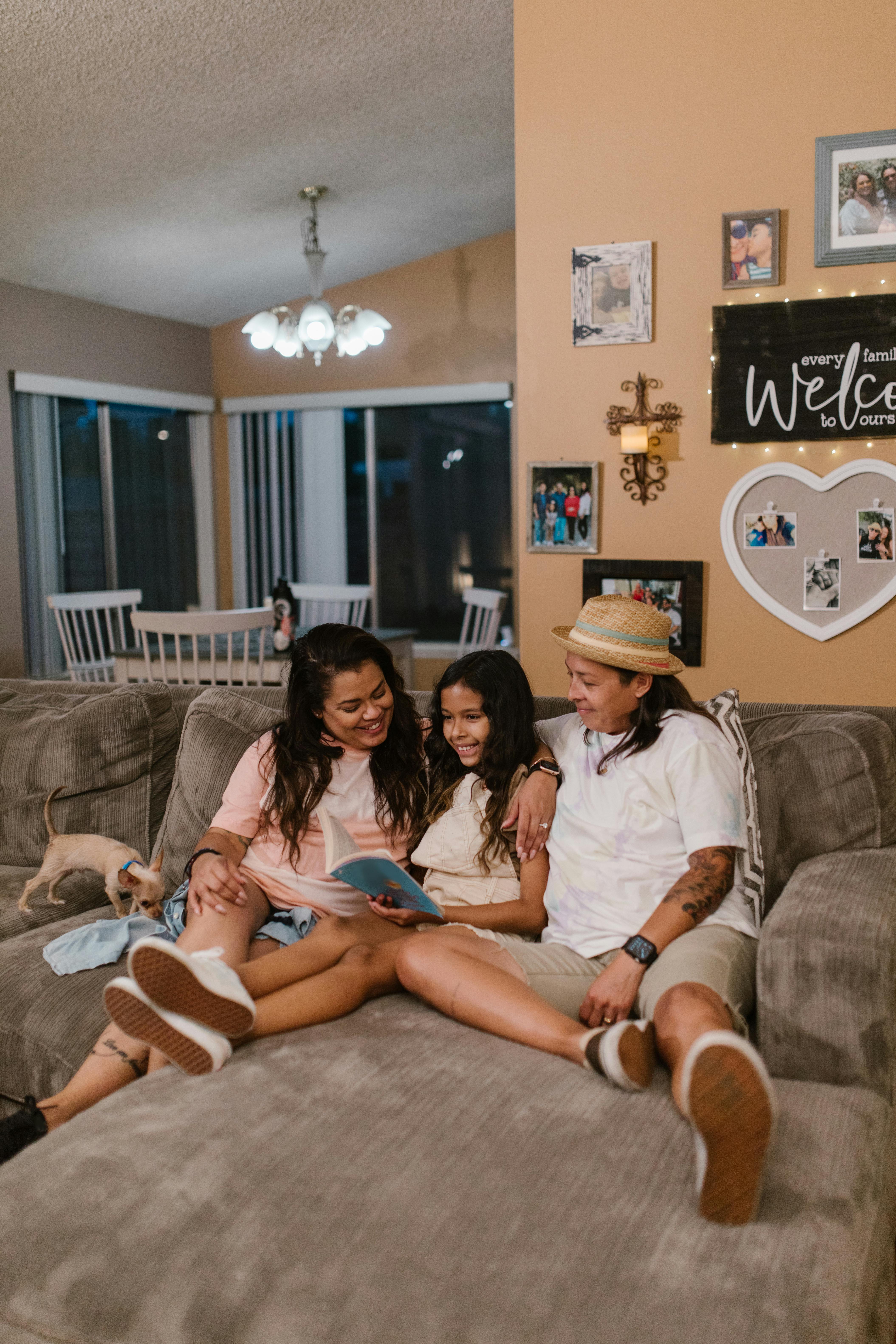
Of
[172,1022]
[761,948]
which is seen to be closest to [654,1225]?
[761,948]

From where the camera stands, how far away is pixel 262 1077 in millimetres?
1446

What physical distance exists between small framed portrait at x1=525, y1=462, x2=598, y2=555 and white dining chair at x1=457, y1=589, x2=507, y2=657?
1353mm

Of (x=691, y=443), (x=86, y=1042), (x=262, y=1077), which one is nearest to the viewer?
(x=262, y=1077)

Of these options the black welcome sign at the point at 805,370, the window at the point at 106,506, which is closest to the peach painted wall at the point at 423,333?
the window at the point at 106,506

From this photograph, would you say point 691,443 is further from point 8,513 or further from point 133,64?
point 8,513

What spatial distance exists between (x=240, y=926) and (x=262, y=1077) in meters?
0.43

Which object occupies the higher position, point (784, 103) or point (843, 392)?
point (784, 103)

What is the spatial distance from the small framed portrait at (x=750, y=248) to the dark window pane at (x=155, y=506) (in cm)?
397

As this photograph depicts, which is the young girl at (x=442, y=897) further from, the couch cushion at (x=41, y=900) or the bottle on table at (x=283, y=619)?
the bottle on table at (x=283, y=619)

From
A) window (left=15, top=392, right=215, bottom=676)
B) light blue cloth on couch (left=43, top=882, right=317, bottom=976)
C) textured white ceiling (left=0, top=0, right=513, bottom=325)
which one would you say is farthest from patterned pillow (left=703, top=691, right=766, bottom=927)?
window (left=15, top=392, right=215, bottom=676)

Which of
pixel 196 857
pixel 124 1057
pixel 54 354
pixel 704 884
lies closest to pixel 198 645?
pixel 54 354

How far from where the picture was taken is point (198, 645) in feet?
14.4

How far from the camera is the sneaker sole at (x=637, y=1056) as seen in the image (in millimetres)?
1407

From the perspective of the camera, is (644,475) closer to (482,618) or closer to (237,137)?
(237,137)
